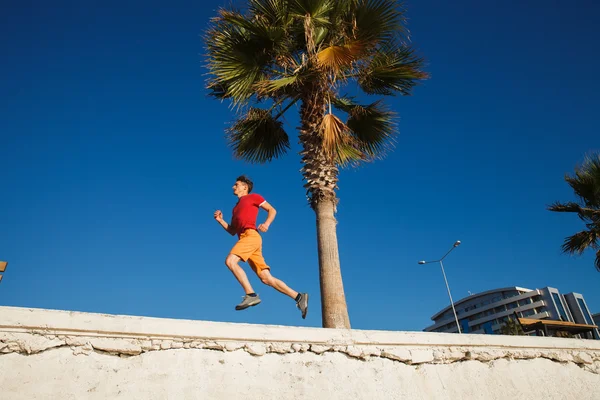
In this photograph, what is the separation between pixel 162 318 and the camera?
7.75 ft

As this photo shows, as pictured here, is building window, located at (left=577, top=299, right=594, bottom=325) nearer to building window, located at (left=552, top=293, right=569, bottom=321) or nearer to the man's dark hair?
building window, located at (left=552, top=293, right=569, bottom=321)

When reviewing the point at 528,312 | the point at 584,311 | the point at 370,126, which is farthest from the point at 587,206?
the point at 584,311

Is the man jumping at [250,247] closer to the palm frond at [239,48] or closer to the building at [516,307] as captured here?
the palm frond at [239,48]

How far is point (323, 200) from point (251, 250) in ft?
6.41

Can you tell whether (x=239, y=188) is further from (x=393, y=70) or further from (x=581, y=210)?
(x=581, y=210)

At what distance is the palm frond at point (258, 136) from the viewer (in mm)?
6328

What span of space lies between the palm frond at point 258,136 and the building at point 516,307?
69264 mm

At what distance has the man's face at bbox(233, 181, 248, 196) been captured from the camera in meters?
4.37

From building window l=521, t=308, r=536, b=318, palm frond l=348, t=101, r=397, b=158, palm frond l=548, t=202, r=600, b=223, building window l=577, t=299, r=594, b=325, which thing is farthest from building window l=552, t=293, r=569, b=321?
palm frond l=348, t=101, r=397, b=158

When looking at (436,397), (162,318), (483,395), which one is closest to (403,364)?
(436,397)

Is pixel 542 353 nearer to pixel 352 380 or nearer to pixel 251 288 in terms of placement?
pixel 352 380

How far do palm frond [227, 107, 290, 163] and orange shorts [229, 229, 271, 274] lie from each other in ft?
9.63

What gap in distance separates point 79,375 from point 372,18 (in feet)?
19.2

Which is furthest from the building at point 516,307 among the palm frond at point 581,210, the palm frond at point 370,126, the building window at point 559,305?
the palm frond at point 370,126
